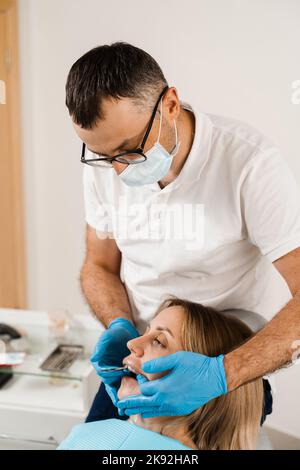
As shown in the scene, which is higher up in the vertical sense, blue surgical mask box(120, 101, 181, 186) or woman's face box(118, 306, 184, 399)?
blue surgical mask box(120, 101, 181, 186)

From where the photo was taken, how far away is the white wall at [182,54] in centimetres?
127

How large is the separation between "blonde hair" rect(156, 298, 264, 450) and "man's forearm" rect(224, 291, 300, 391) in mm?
182

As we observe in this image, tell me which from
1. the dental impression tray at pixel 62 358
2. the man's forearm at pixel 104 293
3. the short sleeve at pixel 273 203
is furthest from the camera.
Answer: the dental impression tray at pixel 62 358

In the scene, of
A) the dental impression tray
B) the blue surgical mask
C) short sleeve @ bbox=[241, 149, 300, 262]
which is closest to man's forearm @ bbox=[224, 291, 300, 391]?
short sleeve @ bbox=[241, 149, 300, 262]

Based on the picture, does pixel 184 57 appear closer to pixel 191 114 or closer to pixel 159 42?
pixel 159 42

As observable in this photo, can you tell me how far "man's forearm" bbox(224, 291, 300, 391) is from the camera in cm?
102

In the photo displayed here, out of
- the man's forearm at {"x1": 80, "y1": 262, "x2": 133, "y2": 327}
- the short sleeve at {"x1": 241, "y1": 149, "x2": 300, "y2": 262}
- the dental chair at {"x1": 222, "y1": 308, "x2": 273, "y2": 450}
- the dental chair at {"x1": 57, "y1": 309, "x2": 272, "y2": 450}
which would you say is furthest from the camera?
the man's forearm at {"x1": 80, "y1": 262, "x2": 133, "y2": 327}

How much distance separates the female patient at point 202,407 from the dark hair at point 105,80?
0.51 m

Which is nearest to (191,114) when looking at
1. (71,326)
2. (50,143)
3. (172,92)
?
Answer: (172,92)

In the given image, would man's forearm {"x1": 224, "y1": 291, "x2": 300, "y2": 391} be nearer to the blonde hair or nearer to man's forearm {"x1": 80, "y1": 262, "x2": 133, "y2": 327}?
the blonde hair

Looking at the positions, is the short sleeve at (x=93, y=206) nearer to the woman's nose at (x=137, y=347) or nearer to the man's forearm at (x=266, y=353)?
the woman's nose at (x=137, y=347)

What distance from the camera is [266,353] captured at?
102cm

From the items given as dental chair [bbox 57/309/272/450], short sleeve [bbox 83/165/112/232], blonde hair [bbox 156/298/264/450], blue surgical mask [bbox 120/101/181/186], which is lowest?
dental chair [bbox 57/309/272/450]

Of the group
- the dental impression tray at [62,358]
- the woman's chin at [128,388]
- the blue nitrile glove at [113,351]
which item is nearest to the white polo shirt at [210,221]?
the blue nitrile glove at [113,351]
